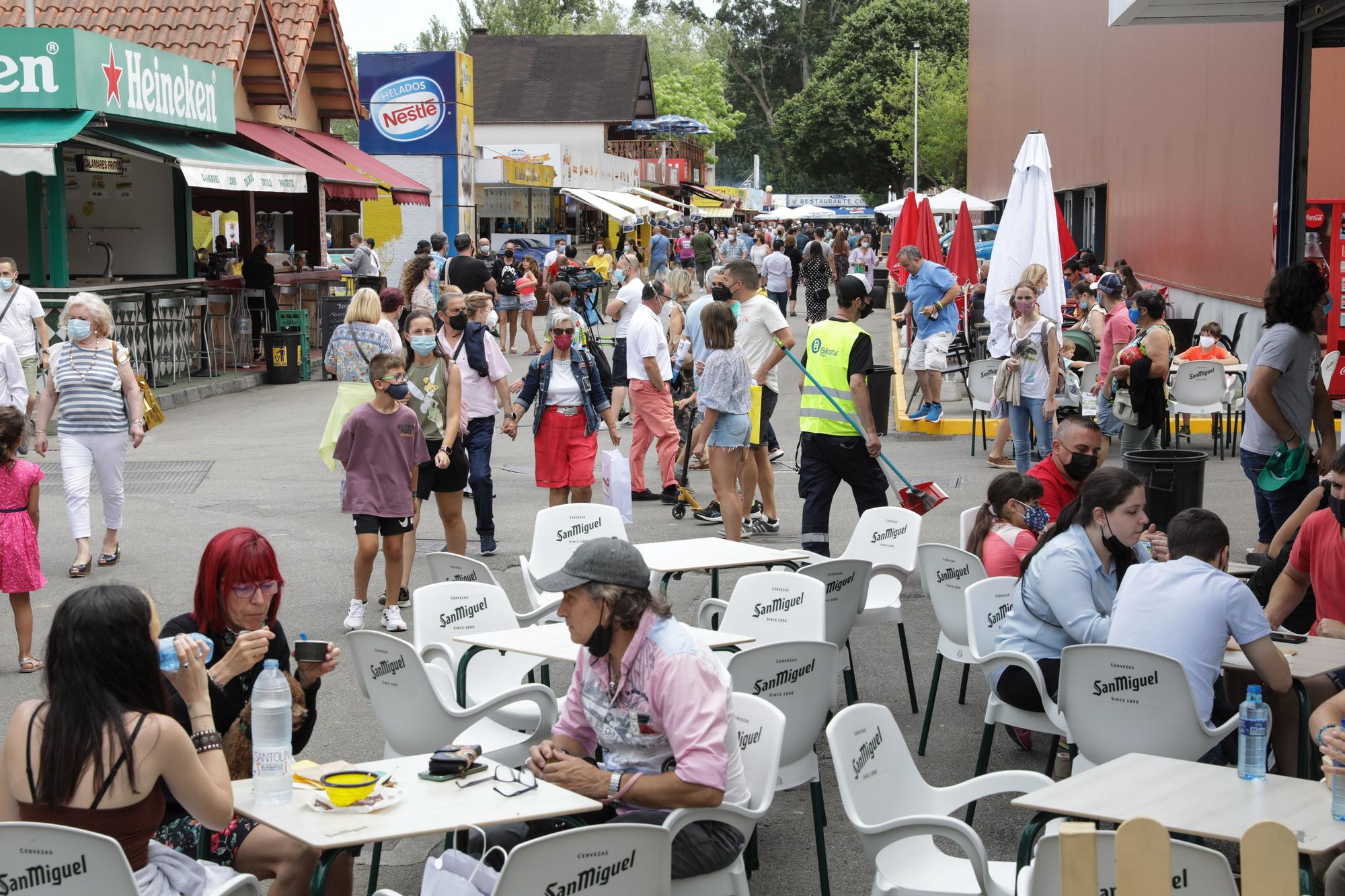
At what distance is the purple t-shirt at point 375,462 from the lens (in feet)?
26.4

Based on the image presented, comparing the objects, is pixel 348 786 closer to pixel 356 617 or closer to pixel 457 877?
pixel 457 877

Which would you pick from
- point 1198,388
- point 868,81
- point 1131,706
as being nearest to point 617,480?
point 1131,706

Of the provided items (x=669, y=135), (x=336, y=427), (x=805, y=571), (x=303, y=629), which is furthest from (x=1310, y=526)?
(x=669, y=135)

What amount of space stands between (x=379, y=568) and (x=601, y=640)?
5.89m

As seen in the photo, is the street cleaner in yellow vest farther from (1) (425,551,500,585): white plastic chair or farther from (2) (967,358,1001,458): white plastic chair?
(2) (967,358,1001,458): white plastic chair

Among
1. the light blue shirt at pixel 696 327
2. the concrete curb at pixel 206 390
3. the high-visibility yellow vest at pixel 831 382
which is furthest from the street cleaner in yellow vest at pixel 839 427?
the concrete curb at pixel 206 390

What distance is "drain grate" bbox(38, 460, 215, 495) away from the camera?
12.9 meters

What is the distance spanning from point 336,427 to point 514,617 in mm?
4290

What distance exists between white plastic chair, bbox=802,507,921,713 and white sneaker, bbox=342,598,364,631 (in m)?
2.73

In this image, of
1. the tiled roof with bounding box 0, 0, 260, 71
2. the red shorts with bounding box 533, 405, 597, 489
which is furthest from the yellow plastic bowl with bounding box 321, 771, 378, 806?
the tiled roof with bounding box 0, 0, 260, 71

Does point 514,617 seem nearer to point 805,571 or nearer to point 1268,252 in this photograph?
point 805,571

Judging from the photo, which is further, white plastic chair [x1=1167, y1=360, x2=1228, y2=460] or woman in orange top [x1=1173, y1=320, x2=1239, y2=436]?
woman in orange top [x1=1173, y1=320, x2=1239, y2=436]

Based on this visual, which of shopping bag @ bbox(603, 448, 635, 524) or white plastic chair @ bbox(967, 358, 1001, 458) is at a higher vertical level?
white plastic chair @ bbox(967, 358, 1001, 458)

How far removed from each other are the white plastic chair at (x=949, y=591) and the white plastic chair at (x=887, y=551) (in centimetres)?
75
